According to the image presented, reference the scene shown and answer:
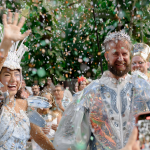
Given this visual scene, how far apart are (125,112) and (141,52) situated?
1.62 m

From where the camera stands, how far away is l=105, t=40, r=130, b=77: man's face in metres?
2.50

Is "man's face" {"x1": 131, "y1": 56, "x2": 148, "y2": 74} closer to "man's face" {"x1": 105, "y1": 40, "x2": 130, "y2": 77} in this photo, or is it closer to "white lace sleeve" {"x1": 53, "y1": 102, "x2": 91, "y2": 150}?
"man's face" {"x1": 105, "y1": 40, "x2": 130, "y2": 77}

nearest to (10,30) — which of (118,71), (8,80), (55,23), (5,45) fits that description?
(5,45)

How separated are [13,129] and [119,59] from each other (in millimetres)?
1417

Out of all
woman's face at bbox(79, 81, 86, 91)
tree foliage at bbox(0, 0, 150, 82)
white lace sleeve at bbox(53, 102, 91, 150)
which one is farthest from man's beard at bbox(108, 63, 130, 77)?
tree foliage at bbox(0, 0, 150, 82)

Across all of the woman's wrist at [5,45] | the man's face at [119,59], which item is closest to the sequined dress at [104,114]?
the man's face at [119,59]

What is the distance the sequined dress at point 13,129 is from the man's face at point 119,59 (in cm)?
121

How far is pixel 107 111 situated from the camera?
2.48 metres

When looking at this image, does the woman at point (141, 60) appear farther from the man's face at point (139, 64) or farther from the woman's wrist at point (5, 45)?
the woman's wrist at point (5, 45)

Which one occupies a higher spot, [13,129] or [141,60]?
[141,60]

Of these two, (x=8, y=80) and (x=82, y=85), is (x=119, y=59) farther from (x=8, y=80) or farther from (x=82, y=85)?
(x=82, y=85)

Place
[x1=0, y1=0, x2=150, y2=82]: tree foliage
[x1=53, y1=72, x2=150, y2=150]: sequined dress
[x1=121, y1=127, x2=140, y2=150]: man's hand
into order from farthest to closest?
[x1=0, y1=0, x2=150, y2=82]: tree foliage
[x1=53, y1=72, x2=150, y2=150]: sequined dress
[x1=121, y1=127, x2=140, y2=150]: man's hand

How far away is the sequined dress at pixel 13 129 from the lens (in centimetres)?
262

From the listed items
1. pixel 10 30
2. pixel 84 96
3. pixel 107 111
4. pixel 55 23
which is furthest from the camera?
pixel 55 23
